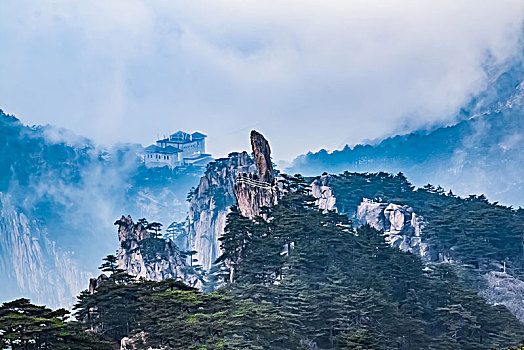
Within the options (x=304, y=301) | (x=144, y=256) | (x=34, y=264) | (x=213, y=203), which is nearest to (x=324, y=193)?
(x=213, y=203)

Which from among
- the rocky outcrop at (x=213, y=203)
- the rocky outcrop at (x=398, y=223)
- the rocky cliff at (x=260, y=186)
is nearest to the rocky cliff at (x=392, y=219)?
the rocky outcrop at (x=398, y=223)

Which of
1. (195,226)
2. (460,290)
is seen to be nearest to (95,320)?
(460,290)

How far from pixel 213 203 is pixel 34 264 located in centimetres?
2590

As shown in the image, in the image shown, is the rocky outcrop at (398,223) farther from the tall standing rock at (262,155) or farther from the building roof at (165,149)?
the building roof at (165,149)

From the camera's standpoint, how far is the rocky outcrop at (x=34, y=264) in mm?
77500

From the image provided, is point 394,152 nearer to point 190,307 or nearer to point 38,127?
point 38,127

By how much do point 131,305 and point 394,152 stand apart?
247ft

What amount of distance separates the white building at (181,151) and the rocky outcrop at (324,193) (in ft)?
129

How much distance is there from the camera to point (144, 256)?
43.6 m

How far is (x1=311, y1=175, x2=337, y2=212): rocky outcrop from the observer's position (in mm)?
55531

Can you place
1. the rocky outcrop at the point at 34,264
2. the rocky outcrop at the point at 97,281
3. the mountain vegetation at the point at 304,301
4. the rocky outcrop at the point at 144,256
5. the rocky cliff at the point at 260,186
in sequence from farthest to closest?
the rocky outcrop at the point at 34,264 < the rocky outcrop at the point at 144,256 < the rocky cliff at the point at 260,186 < the rocky outcrop at the point at 97,281 < the mountain vegetation at the point at 304,301

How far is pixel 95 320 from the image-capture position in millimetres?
26109

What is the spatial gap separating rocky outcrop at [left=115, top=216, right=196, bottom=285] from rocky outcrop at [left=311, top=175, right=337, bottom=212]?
1418cm

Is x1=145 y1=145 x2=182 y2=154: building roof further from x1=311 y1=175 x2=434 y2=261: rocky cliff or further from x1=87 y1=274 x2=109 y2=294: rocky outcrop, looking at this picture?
x1=87 y1=274 x2=109 y2=294: rocky outcrop
